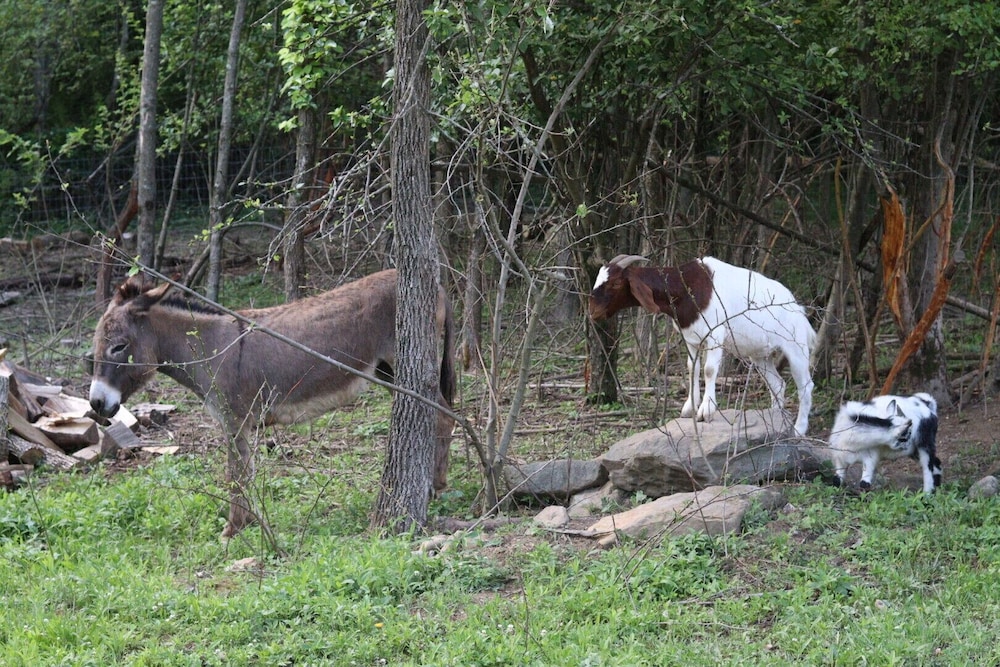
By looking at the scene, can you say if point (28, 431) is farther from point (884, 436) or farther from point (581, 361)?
point (884, 436)

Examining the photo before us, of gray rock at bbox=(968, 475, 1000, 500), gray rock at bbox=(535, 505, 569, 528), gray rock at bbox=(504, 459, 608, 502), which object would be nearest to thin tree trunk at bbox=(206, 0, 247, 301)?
gray rock at bbox=(504, 459, 608, 502)

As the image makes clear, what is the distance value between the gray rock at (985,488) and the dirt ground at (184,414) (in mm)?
226

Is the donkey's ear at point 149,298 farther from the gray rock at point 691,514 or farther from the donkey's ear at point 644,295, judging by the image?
the gray rock at point 691,514

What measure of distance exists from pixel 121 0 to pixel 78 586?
42.1 ft

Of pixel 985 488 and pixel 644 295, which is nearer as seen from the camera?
pixel 985 488

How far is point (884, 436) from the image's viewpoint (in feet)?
22.0

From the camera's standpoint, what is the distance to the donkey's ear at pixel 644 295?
307 inches

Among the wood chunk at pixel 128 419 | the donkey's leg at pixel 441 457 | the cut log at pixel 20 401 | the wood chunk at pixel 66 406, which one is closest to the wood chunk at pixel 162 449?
the wood chunk at pixel 128 419

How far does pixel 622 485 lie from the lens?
6840 millimetres

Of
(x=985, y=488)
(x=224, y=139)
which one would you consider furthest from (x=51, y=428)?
(x=985, y=488)

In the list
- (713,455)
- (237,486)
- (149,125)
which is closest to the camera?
(237,486)

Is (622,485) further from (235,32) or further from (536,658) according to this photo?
(235,32)

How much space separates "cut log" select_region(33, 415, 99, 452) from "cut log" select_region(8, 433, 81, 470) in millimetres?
301

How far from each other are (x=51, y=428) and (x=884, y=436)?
21.5 ft
